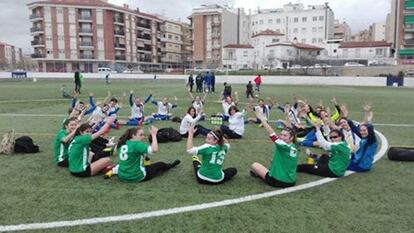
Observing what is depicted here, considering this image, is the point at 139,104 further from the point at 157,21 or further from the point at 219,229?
the point at 157,21

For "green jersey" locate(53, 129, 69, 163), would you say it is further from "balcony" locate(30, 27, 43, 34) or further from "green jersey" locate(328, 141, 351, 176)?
"balcony" locate(30, 27, 43, 34)

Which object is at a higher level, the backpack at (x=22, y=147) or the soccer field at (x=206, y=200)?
the backpack at (x=22, y=147)

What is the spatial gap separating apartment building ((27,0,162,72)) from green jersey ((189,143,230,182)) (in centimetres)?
7231

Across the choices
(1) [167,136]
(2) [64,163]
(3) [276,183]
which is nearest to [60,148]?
(2) [64,163]

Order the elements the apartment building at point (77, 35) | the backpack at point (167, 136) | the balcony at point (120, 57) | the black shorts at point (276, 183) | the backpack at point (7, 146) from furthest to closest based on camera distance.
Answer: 1. the balcony at point (120, 57)
2. the apartment building at point (77, 35)
3. the backpack at point (167, 136)
4. the backpack at point (7, 146)
5. the black shorts at point (276, 183)

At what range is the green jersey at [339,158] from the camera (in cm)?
615

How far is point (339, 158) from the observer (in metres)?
6.39

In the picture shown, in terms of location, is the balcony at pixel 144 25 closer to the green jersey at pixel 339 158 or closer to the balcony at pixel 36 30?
the balcony at pixel 36 30

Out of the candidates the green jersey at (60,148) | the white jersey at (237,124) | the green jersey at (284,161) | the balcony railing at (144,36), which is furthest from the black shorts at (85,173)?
the balcony railing at (144,36)

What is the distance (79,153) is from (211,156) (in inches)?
96.0

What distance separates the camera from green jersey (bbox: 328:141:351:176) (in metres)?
6.15

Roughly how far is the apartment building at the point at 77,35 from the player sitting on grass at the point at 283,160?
72603mm

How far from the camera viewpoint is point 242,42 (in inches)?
4003

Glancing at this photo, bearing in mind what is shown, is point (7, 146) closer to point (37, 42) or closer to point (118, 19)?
point (118, 19)
